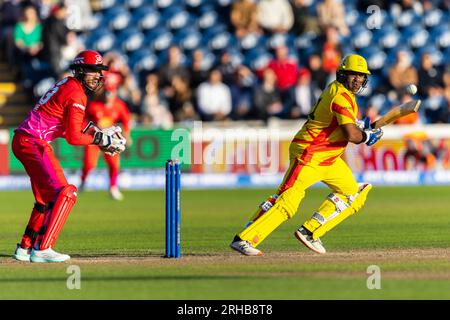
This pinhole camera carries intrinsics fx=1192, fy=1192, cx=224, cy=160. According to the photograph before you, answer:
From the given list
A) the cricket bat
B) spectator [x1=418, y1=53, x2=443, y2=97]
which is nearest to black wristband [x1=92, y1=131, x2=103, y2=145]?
the cricket bat

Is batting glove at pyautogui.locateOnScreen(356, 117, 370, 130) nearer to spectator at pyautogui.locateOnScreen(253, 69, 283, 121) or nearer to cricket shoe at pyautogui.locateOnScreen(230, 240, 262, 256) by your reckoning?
cricket shoe at pyautogui.locateOnScreen(230, 240, 262, 256)

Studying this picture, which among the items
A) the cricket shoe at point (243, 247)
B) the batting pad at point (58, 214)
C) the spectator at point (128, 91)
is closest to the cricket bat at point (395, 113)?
the cricket shoe at point (243, 247)

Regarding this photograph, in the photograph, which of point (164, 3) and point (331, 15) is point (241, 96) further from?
point (164, 3)

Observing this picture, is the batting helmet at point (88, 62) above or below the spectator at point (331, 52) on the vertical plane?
below

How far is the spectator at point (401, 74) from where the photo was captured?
27.7 m

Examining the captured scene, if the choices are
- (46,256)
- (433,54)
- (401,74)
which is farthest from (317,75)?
(46,256)

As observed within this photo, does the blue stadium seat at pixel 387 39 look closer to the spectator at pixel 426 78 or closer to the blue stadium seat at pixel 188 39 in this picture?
the spectator at pixel 426 78

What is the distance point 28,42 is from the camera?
89.9 feet

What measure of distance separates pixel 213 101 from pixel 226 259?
14662 millimetres

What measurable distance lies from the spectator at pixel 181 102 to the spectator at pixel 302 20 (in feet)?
12.1

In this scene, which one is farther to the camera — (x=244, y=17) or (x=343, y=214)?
(x=244, y=17)

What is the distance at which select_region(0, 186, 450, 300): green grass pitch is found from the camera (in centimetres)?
971

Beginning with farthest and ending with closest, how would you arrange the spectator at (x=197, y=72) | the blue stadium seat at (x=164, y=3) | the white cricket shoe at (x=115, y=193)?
the blue stadium seat at (x=164, y=3) → the spectator at (x=197, y=72) → the white cricket shoe at (x=115, y=193)
